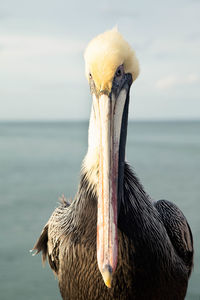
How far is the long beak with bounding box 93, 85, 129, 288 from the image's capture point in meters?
2.44

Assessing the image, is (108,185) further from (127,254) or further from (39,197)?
(39,197)

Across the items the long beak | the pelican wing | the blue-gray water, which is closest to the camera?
the long beak

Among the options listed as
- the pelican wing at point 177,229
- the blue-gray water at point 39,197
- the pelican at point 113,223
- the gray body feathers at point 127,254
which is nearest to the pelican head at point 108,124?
the pelican at point 113,223

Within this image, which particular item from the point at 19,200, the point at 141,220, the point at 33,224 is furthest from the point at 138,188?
the point at 19,200

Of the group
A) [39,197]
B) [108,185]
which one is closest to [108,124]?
[108,185]

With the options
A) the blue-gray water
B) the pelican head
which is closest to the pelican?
the pelican head

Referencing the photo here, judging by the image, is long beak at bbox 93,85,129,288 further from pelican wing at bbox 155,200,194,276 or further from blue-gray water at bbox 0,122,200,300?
pelican wing at bbox 155,200,194,276

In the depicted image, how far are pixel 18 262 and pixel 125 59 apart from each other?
22.3ft

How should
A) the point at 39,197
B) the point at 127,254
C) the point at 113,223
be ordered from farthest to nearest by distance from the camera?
the point at 39,197 → the point at 127,254 → the point at 113,223

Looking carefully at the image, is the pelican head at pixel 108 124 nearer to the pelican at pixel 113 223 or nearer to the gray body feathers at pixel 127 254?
the pelican at pixel 113 223

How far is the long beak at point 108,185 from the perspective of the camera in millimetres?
2438

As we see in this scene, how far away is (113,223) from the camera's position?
2.46 metres

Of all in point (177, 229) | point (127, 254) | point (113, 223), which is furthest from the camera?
point (177, 229)

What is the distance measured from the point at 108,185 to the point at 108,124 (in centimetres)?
33
